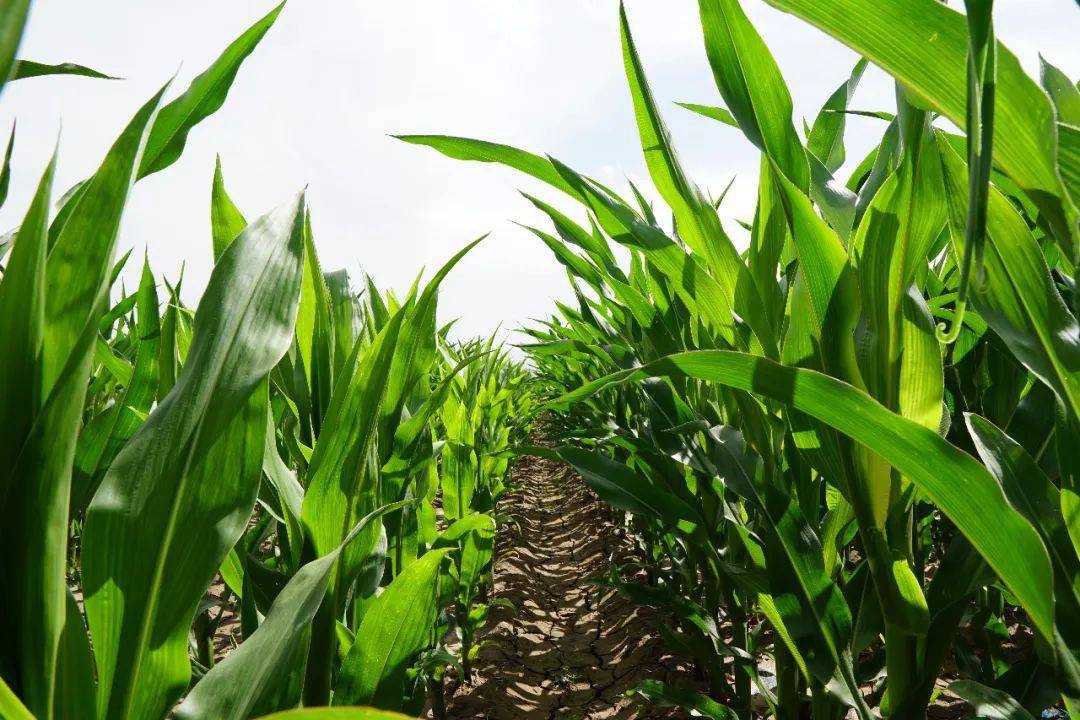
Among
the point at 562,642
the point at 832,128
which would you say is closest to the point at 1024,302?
the point at 832,128

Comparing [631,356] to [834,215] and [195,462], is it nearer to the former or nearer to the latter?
[834,215]

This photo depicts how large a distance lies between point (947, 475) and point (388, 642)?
1.43 feet

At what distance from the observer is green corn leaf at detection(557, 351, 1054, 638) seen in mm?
371

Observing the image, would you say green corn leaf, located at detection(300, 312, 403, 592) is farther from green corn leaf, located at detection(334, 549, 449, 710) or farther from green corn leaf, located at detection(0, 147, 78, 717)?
green corn leaf, located at detection(0, 147, 78, 717)

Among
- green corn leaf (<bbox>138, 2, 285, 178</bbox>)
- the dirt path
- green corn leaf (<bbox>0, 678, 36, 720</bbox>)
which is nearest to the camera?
green corn leaf (<bbox>0, 678, 36, 720</bbox>)

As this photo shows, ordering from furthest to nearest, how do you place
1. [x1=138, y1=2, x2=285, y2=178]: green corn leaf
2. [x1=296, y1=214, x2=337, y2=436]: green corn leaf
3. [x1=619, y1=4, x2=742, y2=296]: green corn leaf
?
1. [x1=296, y1=214, x2=337, y2=436]: green corn leaf
2. [x1=619, y1=4, x2=742, y2=296]: green corn leaf
3. [x1=138, y1=2, x2=285, y2=178]: green corn leaf

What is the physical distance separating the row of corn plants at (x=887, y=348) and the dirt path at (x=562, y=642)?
33.6 inches

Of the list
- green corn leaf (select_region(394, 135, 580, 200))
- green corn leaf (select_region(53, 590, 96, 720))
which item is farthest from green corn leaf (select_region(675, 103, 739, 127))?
green corn leaf (select_region(53, 590, 96, 720))

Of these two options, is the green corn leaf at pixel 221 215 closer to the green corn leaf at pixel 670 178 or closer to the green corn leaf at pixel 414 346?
the green corn leaf at pixel 414 346

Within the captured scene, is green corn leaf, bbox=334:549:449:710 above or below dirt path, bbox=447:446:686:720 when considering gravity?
above

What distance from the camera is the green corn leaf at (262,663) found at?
13.9 inches

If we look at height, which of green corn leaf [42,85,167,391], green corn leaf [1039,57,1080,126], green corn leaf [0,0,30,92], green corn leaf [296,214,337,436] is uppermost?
green corn leaf [1039,57,1080,126]

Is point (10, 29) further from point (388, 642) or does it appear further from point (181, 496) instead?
point (388, 642)

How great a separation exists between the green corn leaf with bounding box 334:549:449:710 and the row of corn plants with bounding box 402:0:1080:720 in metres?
0.24
